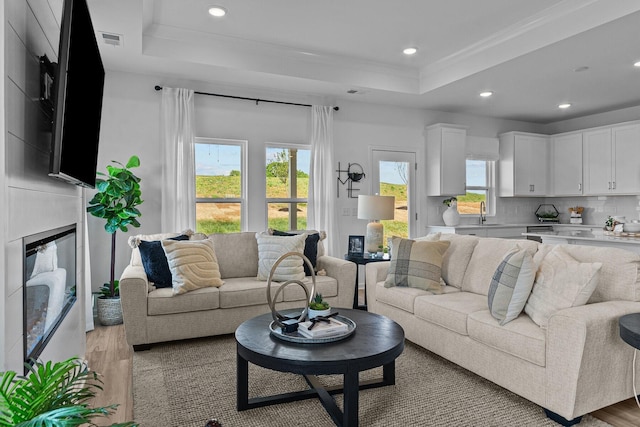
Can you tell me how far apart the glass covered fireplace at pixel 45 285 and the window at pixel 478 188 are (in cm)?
537

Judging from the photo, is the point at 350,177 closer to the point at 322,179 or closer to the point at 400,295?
the point at 322,179

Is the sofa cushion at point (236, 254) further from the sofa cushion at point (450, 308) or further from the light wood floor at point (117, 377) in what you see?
the sofa cushion at point (450, 308)

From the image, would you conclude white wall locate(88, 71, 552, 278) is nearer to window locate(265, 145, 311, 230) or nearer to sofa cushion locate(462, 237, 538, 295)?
window locate(265, 145, 311, 230)

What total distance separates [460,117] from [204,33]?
397 cm

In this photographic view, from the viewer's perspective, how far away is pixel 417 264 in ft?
11.2

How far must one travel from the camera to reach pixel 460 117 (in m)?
6.39

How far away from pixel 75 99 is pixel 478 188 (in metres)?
5.88

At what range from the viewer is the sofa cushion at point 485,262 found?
323 centimetres

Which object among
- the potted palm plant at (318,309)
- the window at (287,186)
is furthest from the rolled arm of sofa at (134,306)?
the window at (287,186)

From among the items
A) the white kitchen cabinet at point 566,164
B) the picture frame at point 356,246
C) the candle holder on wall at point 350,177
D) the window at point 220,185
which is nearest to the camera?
the picture frame at point 356,246

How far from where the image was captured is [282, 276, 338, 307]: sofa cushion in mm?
3729

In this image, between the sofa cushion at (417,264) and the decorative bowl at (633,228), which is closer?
the sofa cushion at (417,264)

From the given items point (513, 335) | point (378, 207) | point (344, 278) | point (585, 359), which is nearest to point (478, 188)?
point (378, 207)

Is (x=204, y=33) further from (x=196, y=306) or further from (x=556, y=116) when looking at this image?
(x=556, y=116)
